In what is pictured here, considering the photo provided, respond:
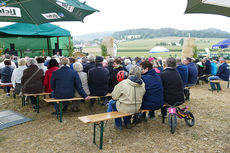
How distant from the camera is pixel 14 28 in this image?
1276 cm

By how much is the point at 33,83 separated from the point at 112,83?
220cm

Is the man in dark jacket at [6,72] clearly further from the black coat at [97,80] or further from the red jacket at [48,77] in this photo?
the black coat at [97,80]

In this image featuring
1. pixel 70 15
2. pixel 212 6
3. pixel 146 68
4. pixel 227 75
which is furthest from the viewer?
pixel 227 75

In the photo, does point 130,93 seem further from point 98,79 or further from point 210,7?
point 210,7

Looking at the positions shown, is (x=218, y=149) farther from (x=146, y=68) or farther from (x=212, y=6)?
(x=212, y=6)

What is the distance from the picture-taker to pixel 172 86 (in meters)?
Result: 3.89

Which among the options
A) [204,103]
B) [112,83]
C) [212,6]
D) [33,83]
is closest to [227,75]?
[204,103]

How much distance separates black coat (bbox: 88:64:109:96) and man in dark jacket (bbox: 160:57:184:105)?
5.19 feet

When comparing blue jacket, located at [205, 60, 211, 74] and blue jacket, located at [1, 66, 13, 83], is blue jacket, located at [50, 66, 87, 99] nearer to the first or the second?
blue jacket, located at [1, 66, 13, 83]

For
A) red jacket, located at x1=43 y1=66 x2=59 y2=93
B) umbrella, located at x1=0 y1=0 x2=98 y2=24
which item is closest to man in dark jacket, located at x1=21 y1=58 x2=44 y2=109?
red jacket, located at x1=43 y1=66 x2=59 y2=93

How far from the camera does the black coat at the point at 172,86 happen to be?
3.88 m

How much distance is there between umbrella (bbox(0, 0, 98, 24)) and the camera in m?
3.82

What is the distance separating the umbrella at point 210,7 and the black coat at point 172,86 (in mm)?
1345

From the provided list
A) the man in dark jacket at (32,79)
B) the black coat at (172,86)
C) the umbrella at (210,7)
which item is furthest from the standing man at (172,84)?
the man in dark jacket at (32,79)
